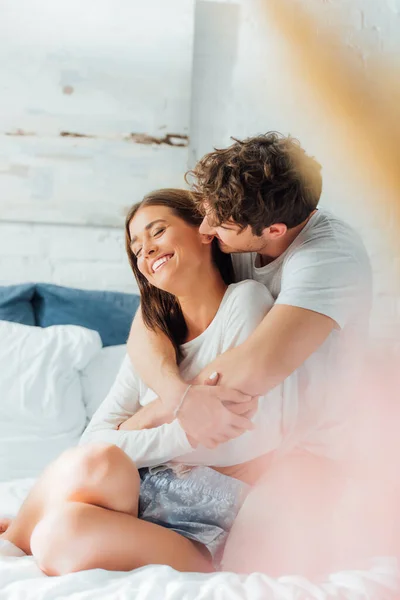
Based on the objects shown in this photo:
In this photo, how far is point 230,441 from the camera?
1050mm

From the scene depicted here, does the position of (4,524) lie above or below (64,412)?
above

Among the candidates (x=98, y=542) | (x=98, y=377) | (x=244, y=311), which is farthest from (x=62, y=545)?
(x=98, y=377)

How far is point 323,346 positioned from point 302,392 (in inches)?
3.7

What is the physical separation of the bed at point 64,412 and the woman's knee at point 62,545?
0.02 meters

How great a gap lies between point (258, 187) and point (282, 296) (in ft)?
0.65

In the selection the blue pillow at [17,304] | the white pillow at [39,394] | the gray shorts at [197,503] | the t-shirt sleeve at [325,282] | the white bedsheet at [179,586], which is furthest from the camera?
the blue pillow at [17,304]

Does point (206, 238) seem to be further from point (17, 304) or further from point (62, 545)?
point (17, 304)

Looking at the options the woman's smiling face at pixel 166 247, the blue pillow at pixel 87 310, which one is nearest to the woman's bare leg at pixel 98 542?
the woman's smiling face at pixel 166 247

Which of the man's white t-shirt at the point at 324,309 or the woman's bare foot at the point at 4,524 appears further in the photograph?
the woman's bare foot at the point at 4,524

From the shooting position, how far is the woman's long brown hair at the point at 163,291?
1184 millimetres

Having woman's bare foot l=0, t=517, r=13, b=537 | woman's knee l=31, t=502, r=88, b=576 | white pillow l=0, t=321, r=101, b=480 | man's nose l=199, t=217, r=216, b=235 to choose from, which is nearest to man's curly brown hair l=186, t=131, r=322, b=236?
man's nose l=199, t=217, r=216, b=235

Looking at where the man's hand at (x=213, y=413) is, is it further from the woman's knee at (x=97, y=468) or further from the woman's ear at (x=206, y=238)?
the woman's ear at (x=206, y=238)

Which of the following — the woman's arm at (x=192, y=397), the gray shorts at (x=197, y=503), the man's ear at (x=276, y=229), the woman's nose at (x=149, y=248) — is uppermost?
the man's ear at (x=276, y=229)

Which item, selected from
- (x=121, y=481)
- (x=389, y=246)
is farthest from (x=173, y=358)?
(x=389, y=246)
